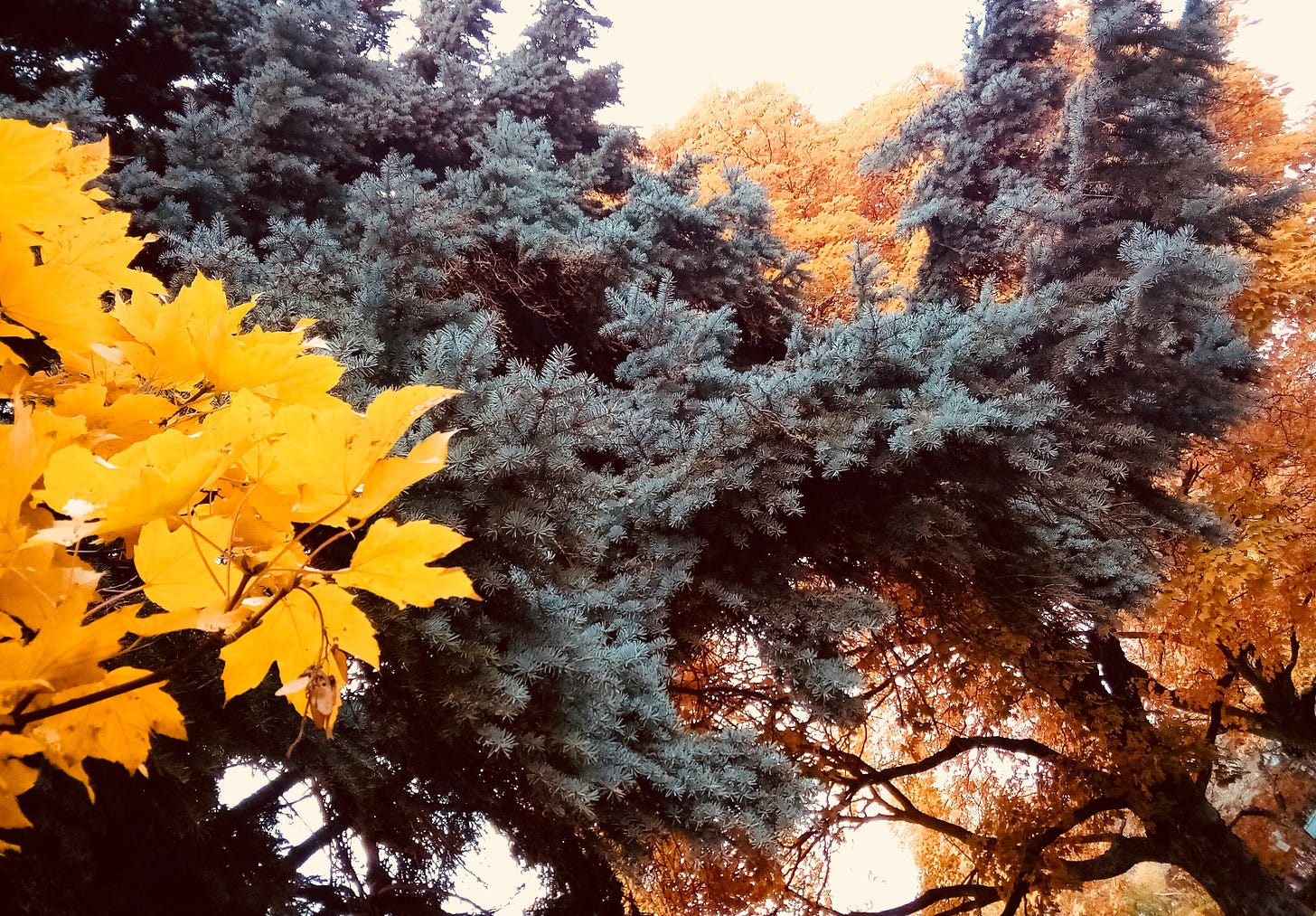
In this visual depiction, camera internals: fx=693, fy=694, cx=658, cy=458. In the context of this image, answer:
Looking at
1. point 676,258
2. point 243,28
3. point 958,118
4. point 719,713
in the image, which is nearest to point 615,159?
point 676,258

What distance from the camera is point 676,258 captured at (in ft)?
12.7

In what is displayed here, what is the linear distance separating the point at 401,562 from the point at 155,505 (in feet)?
0.36

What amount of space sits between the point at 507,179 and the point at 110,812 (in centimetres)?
298

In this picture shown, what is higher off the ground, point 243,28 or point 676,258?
point 676,258

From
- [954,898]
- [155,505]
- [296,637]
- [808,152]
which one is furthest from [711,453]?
[808,152]

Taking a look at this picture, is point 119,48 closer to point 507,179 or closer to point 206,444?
point 507,179

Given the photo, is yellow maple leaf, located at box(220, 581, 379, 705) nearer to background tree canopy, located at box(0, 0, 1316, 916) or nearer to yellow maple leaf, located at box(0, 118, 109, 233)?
yellow maple leaf, located at box(0, 118, 109, 233)

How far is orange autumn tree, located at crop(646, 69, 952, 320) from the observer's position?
6812 millimetres

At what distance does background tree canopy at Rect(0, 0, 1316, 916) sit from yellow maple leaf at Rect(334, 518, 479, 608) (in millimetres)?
940

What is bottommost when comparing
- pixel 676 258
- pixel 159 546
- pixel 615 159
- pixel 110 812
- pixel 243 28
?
pixel 110 812

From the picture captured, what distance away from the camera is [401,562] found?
1.17 feet

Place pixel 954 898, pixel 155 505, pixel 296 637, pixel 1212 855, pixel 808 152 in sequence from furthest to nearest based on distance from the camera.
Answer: pixel 808 152
pixel 954 898
pixel 1212 855
pixel 296 637
pixel 155 505

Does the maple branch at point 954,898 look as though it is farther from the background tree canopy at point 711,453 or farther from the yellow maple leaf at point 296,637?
the yellow maple leaf at point 296,637

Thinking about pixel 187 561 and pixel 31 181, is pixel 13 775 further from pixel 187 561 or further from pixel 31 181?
pixel 31 181
